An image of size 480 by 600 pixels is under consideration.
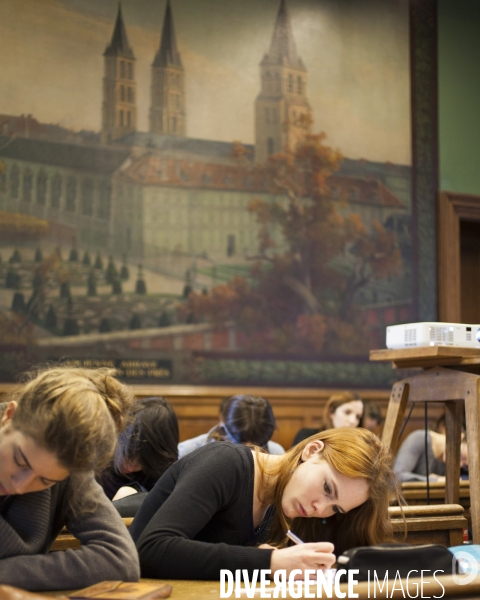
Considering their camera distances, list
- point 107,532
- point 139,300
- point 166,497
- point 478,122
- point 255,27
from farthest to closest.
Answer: point 478,122 < point 255,27 < point 139,300 < point 166,497 < point 107,532

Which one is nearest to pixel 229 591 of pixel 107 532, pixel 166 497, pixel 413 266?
pixel 107 532

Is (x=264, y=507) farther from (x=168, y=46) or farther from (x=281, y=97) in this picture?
(x=281, y=97)

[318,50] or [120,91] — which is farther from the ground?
[318,50]

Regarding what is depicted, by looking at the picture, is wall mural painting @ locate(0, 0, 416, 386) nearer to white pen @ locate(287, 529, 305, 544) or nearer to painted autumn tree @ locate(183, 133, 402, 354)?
painted autumn tree @ locate(183, 133, 402, 354)

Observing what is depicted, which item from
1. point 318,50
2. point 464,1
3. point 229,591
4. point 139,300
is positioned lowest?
point 229,591

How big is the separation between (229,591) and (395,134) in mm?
7364

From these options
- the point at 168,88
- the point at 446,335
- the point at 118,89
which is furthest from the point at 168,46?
the point at 446,335

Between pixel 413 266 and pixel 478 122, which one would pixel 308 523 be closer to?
pixel 413 266

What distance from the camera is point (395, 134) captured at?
28.3ft

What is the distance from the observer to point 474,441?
12.6 ft

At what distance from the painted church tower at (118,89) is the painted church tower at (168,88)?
0.74 ft

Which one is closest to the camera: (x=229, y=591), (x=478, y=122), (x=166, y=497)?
(x=229, y=591)

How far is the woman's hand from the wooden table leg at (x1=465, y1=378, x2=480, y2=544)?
1.73 m

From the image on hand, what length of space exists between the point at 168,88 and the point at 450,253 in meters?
3.56
